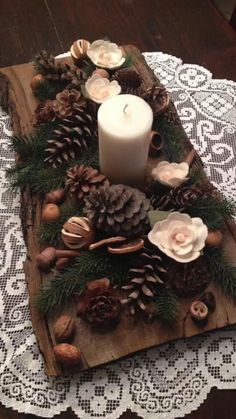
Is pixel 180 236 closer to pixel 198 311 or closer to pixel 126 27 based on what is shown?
pixel 198 311

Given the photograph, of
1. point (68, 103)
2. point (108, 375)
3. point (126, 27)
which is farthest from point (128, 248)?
point (126, 27)

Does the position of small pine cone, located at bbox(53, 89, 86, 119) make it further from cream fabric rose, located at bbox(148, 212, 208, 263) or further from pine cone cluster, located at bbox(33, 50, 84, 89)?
cream fabric rose, located at bbox(148, 212, 208, 263)

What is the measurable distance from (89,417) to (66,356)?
80mm

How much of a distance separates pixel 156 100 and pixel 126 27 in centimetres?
33

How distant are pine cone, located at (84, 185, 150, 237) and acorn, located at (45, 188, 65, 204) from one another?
0.07 m

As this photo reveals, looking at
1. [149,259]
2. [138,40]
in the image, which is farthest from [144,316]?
[138,40]

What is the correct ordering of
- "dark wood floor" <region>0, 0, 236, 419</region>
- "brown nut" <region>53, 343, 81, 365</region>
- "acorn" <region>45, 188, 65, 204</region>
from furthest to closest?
"dark wood floor" <region>0, 0, 236, 419</region> → "acorn" <region>45, 188, 65, 204</region> → "brown nut" <region>53, 343, 81, 365</region>

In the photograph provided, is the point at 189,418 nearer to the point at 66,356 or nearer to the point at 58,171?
the point at 66,356

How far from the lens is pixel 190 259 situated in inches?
23.3

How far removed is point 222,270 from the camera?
0.62 meters

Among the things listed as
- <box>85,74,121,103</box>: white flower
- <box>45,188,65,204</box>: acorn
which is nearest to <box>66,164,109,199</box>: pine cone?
<box>45,188,65,204</box>: acorn

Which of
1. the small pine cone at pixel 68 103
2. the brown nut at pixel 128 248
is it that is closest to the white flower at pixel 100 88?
the small pine cone at pixel 68 103

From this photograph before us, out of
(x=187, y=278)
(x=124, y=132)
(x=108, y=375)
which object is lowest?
(x=108, y=375)

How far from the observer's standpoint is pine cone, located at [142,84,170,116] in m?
0.75
